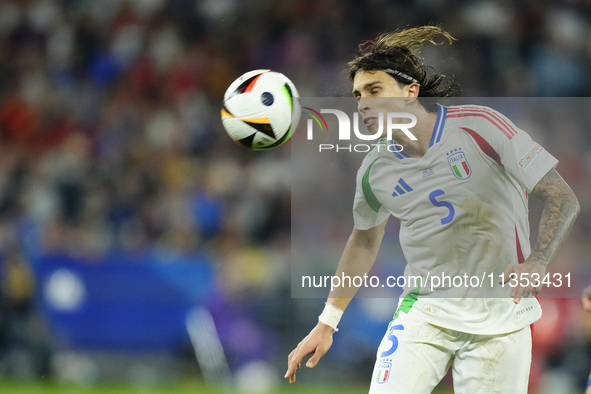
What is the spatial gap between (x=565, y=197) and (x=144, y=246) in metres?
5.56

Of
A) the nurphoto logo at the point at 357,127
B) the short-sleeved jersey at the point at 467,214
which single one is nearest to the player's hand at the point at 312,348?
the short-sleeved jersey at the point at 467,214

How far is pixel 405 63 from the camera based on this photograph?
11.5 feet

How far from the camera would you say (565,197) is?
2814 mm

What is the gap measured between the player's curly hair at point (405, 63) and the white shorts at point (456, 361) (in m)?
1.21

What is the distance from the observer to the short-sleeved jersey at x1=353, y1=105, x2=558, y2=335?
10.2 ft

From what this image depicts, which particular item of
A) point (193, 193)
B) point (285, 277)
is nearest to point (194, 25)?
point (193, 193)

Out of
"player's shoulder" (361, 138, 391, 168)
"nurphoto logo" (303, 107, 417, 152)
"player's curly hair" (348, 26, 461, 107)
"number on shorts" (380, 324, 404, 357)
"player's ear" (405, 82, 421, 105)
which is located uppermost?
"player's curly hair" (348, 26, 461, 107)

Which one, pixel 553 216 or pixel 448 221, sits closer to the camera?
pixel 553 216

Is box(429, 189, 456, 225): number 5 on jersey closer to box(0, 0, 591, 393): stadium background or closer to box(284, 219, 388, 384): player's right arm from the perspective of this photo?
box(284, 219, 388, 384): player's right arm

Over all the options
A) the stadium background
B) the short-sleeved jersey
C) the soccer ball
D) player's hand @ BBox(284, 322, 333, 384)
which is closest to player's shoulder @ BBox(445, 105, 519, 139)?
the short-sleeved jersey

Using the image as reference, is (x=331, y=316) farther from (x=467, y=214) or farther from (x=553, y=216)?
(x=553, y=216)

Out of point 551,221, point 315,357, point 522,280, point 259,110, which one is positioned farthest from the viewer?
point 259,110

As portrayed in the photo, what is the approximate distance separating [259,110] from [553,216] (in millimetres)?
1613

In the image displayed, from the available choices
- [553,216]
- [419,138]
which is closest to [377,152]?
[419,138]
